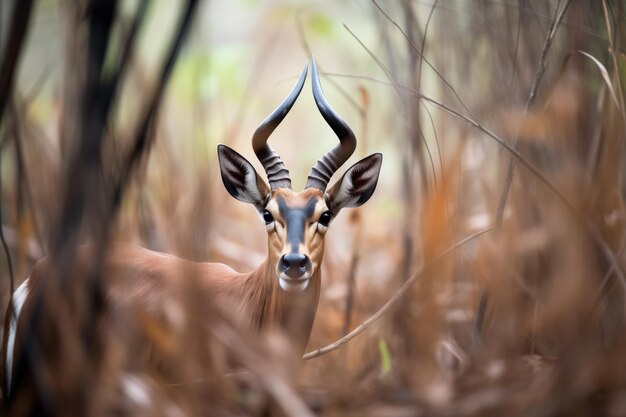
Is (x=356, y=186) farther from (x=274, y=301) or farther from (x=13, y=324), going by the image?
(x=13, y=324)

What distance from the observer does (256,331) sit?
283 cm

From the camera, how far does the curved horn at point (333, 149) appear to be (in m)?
2.61

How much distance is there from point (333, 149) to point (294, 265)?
0.49 m

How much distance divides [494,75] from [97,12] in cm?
177

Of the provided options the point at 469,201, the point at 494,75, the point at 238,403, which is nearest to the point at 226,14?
the point at 469,201

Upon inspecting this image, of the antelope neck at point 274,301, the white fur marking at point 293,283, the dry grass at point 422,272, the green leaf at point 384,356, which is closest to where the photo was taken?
the dry grass at point 422,272

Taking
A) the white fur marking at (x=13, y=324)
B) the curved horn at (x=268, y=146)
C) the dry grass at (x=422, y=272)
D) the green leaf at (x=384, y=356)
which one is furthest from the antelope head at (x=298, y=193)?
the white fur marking at (x=13, y=324)

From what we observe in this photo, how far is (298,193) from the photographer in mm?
2883

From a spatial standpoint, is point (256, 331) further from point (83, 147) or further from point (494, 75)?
point (83, 147)

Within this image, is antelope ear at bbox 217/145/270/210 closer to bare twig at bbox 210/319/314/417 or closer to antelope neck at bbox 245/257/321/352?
antelope neck at bbox 245/257/321/352

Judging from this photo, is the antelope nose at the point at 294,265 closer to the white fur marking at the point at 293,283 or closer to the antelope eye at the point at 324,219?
the white fur marking at the point at 293,283

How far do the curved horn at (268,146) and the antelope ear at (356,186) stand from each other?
20cm

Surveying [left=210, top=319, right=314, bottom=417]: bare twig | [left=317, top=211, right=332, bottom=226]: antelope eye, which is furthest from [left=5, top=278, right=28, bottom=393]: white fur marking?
[left=317, top=211, right=332, bottom=226]: antelope eye

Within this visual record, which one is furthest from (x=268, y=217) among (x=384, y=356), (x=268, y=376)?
(x=268, y=376)
